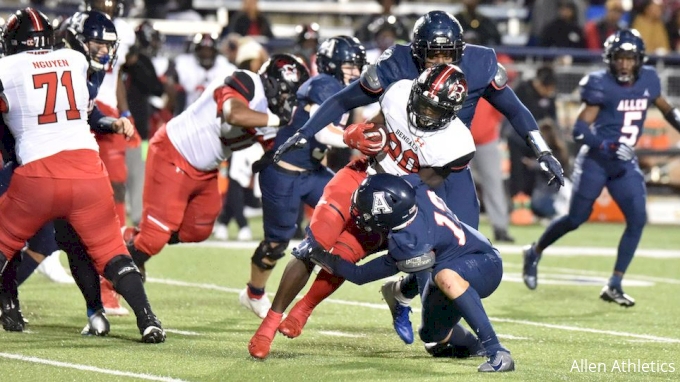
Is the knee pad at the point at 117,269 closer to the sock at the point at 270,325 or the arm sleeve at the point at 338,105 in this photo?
the sock at the point at 270,325

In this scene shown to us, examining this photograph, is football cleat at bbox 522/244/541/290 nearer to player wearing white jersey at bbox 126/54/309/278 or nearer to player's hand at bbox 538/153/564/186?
player wearing white jersey at bbox 126/54/309/278

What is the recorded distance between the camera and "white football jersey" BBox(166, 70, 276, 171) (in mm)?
7750

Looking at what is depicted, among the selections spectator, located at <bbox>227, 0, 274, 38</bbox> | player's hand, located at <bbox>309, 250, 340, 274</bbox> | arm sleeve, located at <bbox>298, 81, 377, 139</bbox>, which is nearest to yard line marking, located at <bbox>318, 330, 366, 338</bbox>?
player's hand, located at <bbox>309, 250, 340, 274</bbox>

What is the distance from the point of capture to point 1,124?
6.71 meters

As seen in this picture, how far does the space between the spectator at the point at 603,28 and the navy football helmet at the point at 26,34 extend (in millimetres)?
11146

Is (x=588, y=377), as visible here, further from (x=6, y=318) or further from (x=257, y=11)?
(x=257, y=11)

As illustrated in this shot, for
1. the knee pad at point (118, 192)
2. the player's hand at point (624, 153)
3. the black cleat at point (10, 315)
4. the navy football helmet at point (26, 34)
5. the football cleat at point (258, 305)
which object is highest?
the navy football helmet at point (26, 34)

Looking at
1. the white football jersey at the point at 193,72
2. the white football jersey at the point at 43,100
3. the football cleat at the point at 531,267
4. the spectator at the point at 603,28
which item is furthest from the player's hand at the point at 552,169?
the spectator at the point at 603,28

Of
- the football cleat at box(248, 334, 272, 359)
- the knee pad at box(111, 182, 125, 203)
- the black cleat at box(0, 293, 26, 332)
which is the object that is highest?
the football cleat at box(248, 334, 272, 359)

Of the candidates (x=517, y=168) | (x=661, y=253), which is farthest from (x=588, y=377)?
(x=517, y=168)

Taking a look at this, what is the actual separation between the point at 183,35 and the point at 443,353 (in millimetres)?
9534

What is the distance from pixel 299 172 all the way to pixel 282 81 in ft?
2.05

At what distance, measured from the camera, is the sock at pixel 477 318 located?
19.1 feet

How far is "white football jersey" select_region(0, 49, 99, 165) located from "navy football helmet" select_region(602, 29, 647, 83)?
13.9 feet
